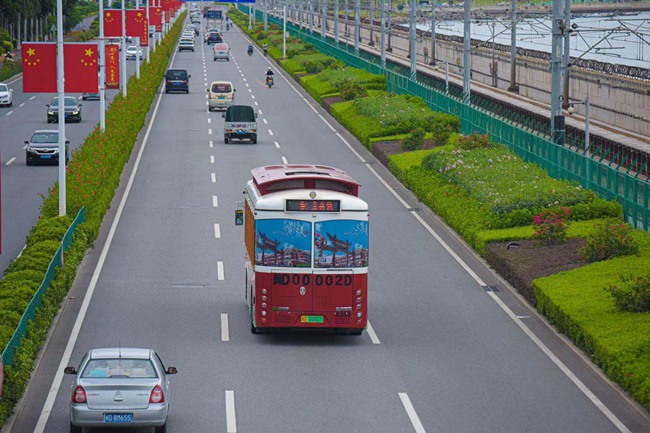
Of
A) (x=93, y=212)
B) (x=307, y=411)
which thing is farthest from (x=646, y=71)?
(x=307, y=411)

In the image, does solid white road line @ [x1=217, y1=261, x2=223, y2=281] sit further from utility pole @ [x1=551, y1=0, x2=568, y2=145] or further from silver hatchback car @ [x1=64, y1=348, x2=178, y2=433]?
utility pole @ [x1=551, y1=0, x2=568, y2=145]

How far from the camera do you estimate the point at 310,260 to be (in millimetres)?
23625

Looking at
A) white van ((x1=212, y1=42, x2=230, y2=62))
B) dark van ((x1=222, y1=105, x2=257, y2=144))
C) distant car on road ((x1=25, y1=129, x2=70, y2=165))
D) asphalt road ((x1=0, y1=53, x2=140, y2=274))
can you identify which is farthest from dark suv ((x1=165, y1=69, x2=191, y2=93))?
white van ((x1=212, y1=42, x2=230, y2=62))

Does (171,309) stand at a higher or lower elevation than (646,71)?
lower

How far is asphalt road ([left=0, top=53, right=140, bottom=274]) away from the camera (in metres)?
38.3

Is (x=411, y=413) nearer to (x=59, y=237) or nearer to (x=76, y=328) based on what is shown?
(x=76, y=328)

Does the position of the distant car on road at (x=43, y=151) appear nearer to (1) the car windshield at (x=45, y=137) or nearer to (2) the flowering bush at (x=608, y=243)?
(1) the car windshield at (x=45, y=137)

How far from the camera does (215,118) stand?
70875 mm

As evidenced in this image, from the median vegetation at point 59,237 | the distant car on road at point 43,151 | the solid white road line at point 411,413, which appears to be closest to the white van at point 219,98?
the median vegetation at point 59,237

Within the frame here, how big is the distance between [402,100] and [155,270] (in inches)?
1413

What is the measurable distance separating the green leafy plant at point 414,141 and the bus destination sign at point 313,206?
28.6 meters

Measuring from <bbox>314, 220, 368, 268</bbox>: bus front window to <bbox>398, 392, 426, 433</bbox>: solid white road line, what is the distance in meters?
3.62

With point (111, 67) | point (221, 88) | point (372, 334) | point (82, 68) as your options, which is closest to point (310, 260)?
point (372, 334)

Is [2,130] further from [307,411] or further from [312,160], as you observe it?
[307,411]
